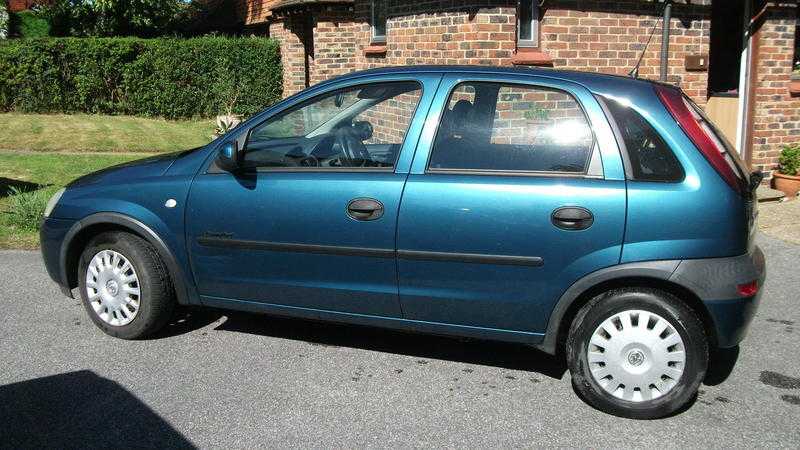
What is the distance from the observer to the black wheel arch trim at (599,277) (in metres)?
3.65

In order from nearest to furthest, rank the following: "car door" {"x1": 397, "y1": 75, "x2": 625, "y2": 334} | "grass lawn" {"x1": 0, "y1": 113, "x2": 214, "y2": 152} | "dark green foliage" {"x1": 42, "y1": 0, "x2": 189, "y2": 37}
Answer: "car door" {"x1": 397, "y1": 75, "x2": 625, "y2": 334} → "grass lawn" {"x1": 0, "y1": 113, "x2": 214, "y2": 152} → "dark green foliage" {"x1": 42, "y1": 0, "x2": 189, "y2": 37}

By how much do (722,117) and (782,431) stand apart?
7.32 metres

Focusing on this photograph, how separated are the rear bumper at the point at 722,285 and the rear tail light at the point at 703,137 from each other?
14.9 inches

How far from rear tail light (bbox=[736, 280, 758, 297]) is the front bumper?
153 inches

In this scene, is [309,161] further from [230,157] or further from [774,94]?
[774,94]

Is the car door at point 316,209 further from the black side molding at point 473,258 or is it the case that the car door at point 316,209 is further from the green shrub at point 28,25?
the green shrub at point 28,25

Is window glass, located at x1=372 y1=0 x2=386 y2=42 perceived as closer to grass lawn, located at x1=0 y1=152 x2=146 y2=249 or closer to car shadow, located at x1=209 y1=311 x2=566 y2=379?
grass lawn, located at x1=0 y1=152 x2=146 y2=249

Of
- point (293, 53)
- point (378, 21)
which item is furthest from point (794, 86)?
point (293, 53)

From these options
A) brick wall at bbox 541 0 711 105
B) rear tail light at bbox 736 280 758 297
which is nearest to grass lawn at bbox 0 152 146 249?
brick wall at bbox 541 0 711 105

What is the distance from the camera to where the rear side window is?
3.71 m

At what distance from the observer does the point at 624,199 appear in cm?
367

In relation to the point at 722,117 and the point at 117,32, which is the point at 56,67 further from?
the point at 722,117

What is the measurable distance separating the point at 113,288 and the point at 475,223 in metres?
2.37

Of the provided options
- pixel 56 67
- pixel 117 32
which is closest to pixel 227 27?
pixel 117 32
